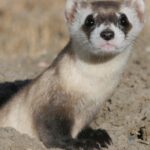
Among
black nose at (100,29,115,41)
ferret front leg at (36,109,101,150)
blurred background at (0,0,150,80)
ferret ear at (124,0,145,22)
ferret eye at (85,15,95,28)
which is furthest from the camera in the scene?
blurred background at (0,0,150,80)

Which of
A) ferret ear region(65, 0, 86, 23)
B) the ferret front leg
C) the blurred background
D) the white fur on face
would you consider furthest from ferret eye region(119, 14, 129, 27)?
the blurred background

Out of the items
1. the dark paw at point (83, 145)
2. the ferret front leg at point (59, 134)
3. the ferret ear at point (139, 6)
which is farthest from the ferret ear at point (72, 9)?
the dark paw at point (83, 145)

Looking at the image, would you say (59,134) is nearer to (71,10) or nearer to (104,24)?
(104,24)

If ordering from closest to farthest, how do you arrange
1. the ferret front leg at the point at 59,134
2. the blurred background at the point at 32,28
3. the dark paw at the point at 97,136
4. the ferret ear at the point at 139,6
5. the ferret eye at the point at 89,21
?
the ferret front leg at the point at 59,134 → the ferret eye at the point at 89,21 → the dark paw at the point at 97,136 → the ferret ear at the point at 139,6 → the blurred background at the point at 32,28

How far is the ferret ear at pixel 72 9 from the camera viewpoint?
529 centimetres

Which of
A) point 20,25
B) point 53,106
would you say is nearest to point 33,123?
point 53,106

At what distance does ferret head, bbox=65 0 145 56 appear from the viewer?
4859 millimetres

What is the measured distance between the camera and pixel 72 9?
531cm

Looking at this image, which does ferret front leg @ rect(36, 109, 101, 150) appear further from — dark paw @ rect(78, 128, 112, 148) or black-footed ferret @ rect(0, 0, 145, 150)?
dark paw @ rect(78, 128, 112, 148)

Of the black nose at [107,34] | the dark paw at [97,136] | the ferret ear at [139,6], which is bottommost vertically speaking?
the dark paw at [97,136]

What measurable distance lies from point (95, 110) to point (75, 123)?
0.62 feet

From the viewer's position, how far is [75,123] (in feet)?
16.6

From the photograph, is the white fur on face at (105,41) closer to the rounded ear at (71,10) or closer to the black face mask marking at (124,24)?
the black face mask marking at (124,24)

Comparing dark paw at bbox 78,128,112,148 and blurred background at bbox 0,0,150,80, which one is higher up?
dark paw at bbox 78,128,112,148
